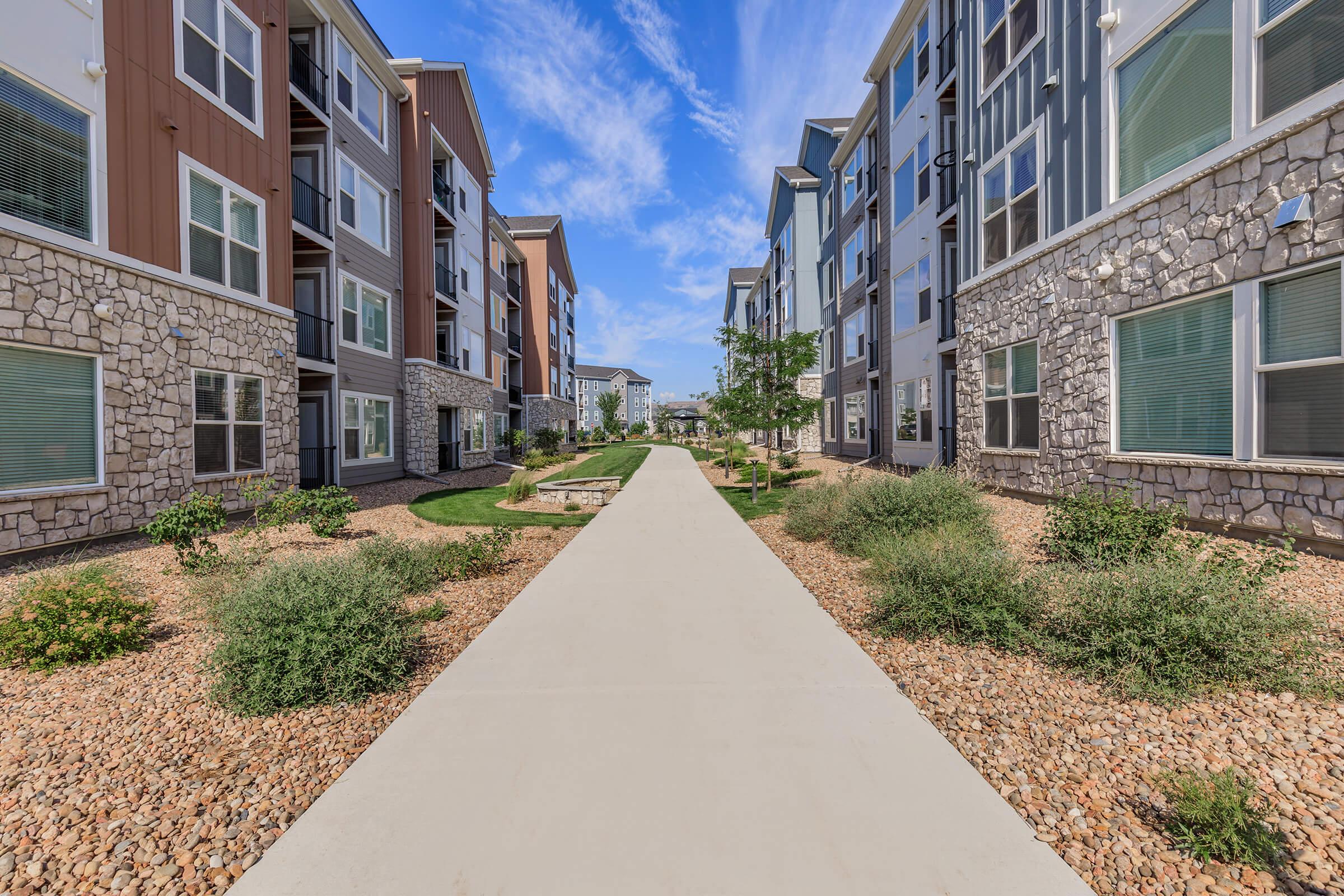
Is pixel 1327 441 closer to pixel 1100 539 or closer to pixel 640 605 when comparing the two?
pixel 1100 539

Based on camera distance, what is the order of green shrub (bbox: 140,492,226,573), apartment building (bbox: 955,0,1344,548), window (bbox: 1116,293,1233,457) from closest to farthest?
1. apartment building (bbox: 955,0,1344,548)
2. green shrub (bbox: 140,492,226,573)
3. window (bbox: 1116,293,1233,457)

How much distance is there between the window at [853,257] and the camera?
2178cm

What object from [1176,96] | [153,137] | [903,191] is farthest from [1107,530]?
[903,191]

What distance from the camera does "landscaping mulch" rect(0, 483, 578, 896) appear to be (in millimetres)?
2275

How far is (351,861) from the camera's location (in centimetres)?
227

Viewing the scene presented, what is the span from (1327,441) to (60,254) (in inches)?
596

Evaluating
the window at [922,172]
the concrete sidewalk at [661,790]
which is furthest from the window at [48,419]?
the window at [922,172]

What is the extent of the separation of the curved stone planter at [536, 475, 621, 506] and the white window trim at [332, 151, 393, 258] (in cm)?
870

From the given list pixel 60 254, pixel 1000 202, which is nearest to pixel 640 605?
pixel 60 254

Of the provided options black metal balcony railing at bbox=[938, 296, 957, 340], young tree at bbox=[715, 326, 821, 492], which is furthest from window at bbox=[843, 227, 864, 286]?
young tree at bbox=[715, 326, 821, 492]

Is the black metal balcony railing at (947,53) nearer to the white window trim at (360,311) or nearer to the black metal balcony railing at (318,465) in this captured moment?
the white window trim at (360,311)

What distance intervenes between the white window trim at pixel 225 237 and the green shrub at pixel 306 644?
26.7 feet

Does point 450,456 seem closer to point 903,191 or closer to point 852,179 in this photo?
point 903,191

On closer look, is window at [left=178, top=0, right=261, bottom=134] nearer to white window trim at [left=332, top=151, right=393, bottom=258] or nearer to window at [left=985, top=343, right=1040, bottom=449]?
white window trim at [left=332, top=151, right=393, bottom=258]
